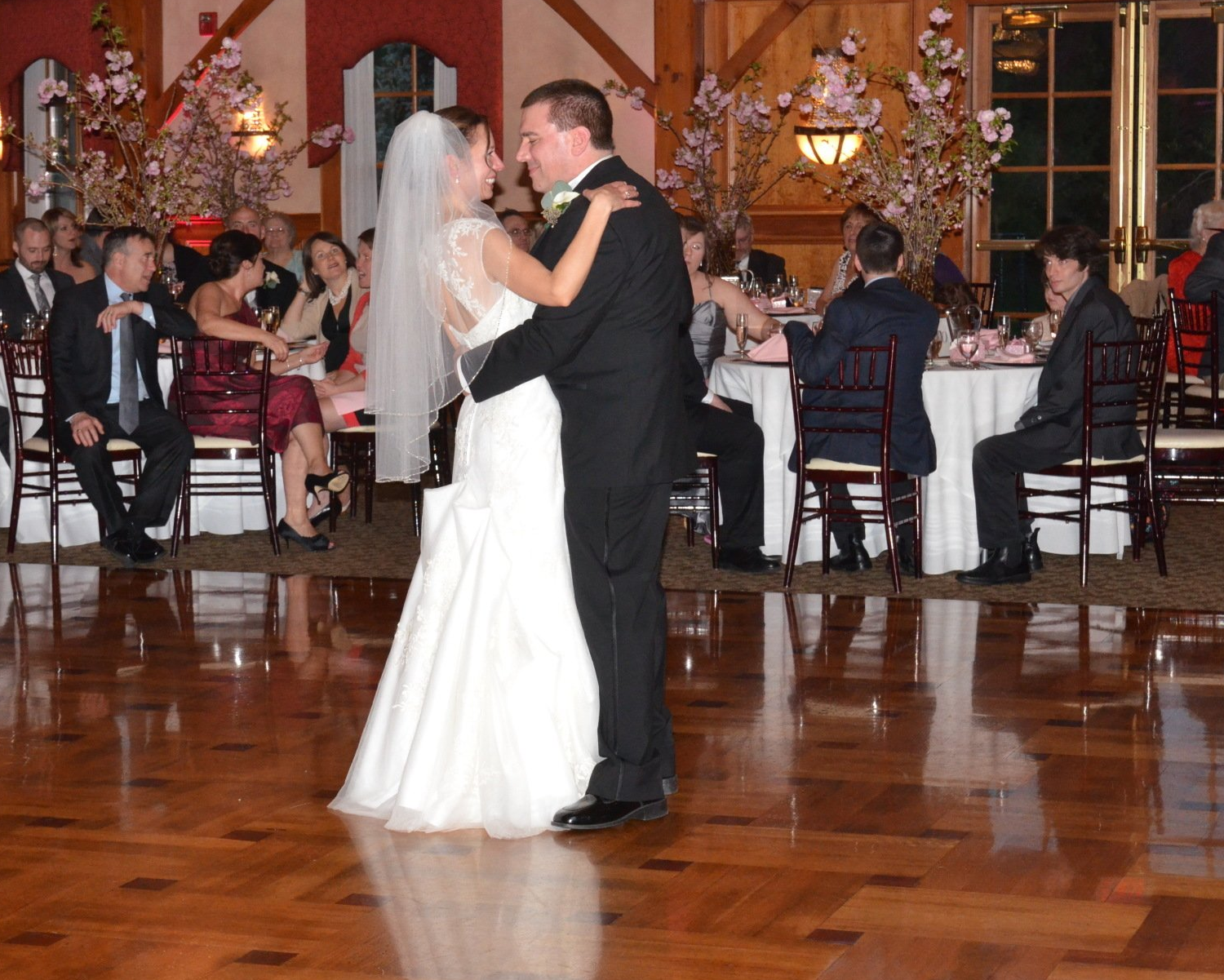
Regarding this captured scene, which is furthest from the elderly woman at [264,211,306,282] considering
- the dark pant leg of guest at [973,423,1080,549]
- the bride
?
the bride

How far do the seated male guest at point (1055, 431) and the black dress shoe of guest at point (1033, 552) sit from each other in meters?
0.11

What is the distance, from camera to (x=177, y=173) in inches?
364

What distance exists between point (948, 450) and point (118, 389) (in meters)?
3.40

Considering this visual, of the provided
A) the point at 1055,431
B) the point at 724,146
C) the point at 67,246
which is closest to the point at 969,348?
the point at 1055,431

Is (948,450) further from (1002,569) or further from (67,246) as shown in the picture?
(67,246)

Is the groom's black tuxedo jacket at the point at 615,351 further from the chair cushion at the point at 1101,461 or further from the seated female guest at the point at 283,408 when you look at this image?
the seated female guest at the point at 283,408

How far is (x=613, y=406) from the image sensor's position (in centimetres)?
364

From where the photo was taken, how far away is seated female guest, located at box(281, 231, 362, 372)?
27.4ft

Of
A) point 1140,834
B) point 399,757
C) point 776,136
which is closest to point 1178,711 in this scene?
point 1140,834

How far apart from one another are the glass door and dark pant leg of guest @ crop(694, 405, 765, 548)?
5671mm

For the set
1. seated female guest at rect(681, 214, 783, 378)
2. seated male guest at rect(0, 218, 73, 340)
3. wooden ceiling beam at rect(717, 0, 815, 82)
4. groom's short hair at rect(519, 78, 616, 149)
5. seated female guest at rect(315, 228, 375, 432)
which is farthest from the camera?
wooden ceiling beam at rect(717, 0, 815, 82)

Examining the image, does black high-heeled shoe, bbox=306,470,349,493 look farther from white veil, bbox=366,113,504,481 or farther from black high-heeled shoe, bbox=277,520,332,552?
white veil, bbox=366,113,504,481

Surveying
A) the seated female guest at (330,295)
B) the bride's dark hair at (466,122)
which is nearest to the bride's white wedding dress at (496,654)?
the bride's dark hair at (466,122)

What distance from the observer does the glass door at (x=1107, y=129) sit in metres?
11.4
